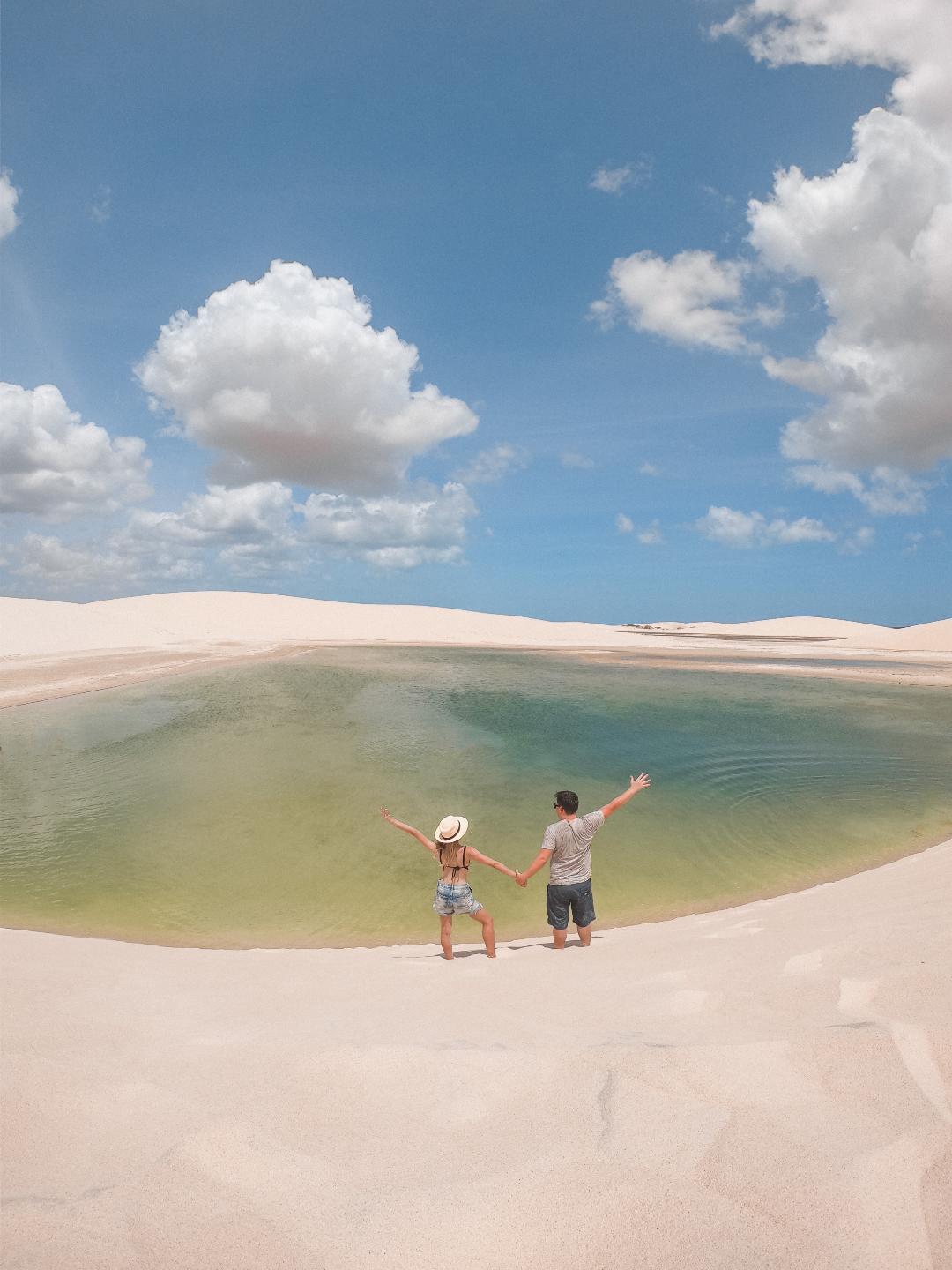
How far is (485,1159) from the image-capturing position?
2.94m

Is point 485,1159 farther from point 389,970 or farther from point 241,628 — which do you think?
point 241,628

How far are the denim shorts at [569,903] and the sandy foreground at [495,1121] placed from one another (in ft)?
4.24

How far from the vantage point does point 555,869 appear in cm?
667

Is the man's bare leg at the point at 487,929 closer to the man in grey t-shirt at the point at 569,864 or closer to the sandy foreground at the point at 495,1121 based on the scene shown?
the man in grey t-shirt at the point at 569,864

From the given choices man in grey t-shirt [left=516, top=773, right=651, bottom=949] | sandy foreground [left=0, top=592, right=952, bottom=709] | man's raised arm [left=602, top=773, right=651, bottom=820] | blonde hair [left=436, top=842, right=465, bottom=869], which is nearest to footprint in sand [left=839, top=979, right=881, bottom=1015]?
man's raised arm [left=602, top=773, right=651, bottom=820]

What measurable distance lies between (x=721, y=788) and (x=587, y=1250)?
12610 mm

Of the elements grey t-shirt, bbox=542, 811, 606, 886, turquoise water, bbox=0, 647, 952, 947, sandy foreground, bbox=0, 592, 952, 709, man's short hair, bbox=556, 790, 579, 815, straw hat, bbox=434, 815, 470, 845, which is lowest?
turquoise water, bbox=0, 647, 952, 947

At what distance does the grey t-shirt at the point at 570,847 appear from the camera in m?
6.51

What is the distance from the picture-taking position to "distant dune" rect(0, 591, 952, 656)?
4891cm

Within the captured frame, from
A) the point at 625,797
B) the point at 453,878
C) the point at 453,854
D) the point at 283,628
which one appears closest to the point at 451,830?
the point at 453,854

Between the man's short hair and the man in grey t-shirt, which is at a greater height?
the man's short hair

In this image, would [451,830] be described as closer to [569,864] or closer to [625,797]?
[569,864]

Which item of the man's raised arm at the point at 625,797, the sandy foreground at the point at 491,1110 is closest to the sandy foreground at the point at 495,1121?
the sandy foreground at the point at 491,1110

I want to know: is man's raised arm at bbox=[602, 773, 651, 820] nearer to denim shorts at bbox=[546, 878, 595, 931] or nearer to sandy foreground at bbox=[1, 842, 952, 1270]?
denim shorts at bbox=[546, 878, 595, 931]
